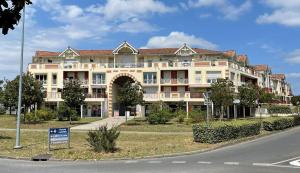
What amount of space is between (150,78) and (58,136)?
46.3 metres

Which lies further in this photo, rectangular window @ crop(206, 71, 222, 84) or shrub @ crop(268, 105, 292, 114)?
shrub @ crop(268, 105, 292, 114)

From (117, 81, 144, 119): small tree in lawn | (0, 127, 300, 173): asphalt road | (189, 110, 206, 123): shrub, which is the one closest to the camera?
(0, 127, 300, 173): asphalt road

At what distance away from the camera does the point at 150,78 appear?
66.1 meters

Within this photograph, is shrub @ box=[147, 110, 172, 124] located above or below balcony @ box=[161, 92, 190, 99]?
below

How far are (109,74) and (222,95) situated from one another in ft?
77.0

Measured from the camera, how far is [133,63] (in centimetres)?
6756

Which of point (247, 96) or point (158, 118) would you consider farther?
point (247, 96)

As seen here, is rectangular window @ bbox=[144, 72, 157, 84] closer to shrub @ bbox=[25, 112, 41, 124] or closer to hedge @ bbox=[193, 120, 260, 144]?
shrub @ bbox=[25, 112, 41, 124]

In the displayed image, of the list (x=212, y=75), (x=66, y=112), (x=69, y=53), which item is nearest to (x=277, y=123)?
(x=66, y=112)

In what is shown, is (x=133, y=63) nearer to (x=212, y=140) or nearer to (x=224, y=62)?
(x=224, y=62)

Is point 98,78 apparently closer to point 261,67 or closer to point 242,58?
point 242,58

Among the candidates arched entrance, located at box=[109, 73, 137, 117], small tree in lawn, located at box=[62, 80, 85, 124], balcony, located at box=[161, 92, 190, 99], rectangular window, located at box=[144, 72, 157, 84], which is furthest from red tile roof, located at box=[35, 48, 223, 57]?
small tree in lawn, located at box=[62, 80, 85, 124]

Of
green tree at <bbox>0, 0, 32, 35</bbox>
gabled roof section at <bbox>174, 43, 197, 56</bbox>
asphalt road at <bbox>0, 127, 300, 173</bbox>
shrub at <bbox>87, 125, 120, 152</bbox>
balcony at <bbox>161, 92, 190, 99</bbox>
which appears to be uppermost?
gabled roof section at <bbox>174, 43, 197, 56</bbox>

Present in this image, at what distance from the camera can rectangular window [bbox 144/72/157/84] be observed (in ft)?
216
